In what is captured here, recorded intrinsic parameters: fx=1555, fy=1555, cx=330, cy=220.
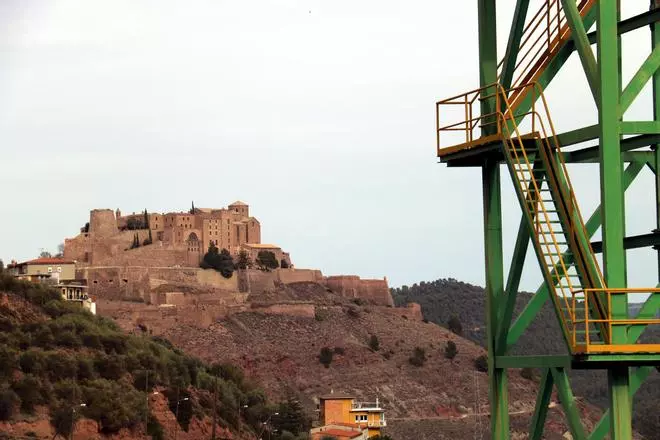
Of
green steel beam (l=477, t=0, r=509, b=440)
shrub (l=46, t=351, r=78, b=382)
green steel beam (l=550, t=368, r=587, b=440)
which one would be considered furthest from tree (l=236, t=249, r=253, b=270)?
green steel beam (l=550, t=368, r=587, b=440)

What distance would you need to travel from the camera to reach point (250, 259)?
523 feet

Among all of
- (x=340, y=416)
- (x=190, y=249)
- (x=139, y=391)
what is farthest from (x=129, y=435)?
(x=190, y=249)

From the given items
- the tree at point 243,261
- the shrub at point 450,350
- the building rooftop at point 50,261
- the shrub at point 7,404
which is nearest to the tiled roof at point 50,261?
the building rooftop at point 50,261

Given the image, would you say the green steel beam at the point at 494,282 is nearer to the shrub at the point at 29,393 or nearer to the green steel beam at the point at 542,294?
the green steel beam at the point at 542,294

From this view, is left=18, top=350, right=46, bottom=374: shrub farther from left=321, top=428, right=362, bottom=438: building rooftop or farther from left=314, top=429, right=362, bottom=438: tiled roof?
left=314, top=429, right=362, bottom=438: tiled roof

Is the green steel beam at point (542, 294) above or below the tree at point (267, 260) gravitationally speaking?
below

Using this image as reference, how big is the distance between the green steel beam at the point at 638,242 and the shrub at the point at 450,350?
14028cm

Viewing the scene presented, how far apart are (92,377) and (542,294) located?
65.1 meters

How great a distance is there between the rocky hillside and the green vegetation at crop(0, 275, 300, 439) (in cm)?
3379

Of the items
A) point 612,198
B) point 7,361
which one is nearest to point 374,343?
point 7,361

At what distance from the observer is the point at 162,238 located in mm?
158750

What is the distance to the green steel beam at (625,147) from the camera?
991cm

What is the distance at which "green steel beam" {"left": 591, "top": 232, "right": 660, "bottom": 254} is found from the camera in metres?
10.2

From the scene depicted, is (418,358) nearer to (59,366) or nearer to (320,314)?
(320,314)
